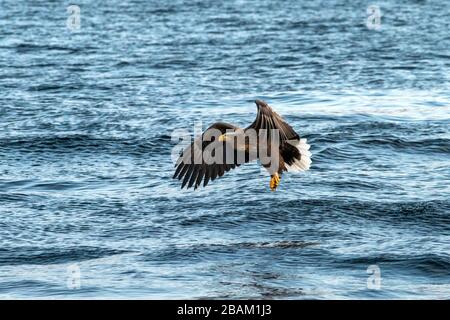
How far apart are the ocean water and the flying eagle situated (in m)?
0.61

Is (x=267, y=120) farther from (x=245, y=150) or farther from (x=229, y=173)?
(x=229, y=173)

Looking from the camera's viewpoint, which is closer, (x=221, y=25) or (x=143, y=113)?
(x=143, y=113)

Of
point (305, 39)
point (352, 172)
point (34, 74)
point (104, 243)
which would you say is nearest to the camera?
point (104, 243)

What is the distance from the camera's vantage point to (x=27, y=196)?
480 inches

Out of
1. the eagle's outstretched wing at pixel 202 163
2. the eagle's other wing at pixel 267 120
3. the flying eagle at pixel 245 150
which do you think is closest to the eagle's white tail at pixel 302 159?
the flying eagle at pixel 245 150

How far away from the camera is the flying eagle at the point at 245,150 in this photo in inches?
405

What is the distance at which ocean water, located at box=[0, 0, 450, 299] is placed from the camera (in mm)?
9547

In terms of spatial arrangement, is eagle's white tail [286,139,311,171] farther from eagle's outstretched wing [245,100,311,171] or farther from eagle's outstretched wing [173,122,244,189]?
eagle's outstretched wing [173,122,244,189]

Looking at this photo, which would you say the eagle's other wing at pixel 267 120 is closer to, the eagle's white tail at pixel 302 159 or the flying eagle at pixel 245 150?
the flying eagle at pixel 245 150

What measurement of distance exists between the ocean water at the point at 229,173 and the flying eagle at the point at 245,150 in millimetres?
608

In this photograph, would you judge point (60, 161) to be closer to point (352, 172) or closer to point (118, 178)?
point (118, 178)

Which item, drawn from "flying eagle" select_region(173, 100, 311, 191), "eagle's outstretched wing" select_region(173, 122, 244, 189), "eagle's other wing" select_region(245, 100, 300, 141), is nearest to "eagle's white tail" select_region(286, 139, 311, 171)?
"flying eagle" select_region(173, 100, 311, 191)

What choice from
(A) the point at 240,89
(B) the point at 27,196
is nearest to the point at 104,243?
(B) the point at 27,196

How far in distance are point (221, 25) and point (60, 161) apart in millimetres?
11318
